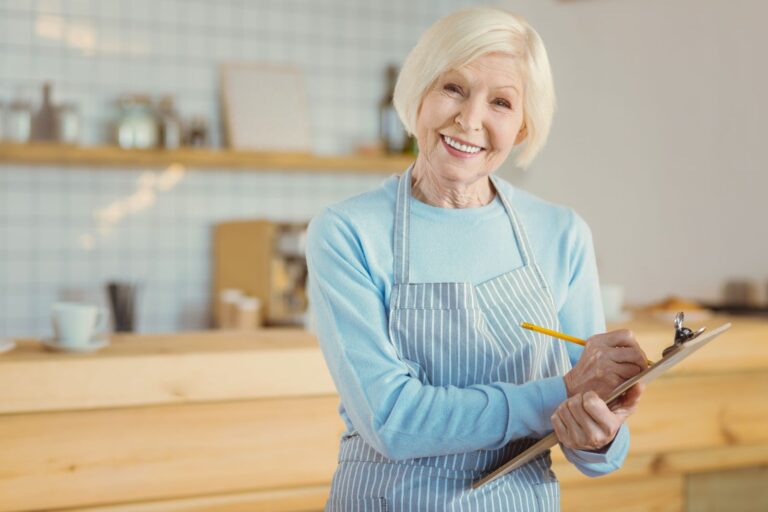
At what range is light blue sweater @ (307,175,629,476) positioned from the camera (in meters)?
1.20

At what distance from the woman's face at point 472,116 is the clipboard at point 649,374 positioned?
0.36 metres

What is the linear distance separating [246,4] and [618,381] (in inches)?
121

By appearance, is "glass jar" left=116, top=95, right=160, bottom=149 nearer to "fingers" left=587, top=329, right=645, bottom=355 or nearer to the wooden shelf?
the wooden shelf

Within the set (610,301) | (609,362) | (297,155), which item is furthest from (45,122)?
(609,362)

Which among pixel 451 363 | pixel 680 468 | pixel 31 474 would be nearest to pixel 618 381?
pixel 451 363

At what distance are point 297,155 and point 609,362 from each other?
2.74m

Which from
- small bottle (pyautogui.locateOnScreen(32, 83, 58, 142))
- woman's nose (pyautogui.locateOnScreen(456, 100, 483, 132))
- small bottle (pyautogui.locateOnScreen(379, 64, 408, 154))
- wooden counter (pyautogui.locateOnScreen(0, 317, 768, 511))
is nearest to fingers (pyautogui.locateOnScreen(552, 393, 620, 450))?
woman's nose (pyautogui.locateOnScreen(456, 100, 483, 132))

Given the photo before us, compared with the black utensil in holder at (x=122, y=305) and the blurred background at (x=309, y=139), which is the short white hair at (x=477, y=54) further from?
the black utensil in holder at (x=122, y=305)

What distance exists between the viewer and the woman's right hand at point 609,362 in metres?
1.15

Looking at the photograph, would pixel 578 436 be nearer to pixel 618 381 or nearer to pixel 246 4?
pixel 618 381

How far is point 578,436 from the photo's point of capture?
1150 mm

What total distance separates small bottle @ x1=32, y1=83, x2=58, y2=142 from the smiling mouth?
8.46ft

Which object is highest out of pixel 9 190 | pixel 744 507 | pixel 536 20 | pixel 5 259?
pixel 536 20

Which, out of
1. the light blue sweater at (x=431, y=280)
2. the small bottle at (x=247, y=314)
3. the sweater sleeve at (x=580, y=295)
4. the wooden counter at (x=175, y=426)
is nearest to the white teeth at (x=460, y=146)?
the light blue sweater at (x=431, y=280)
